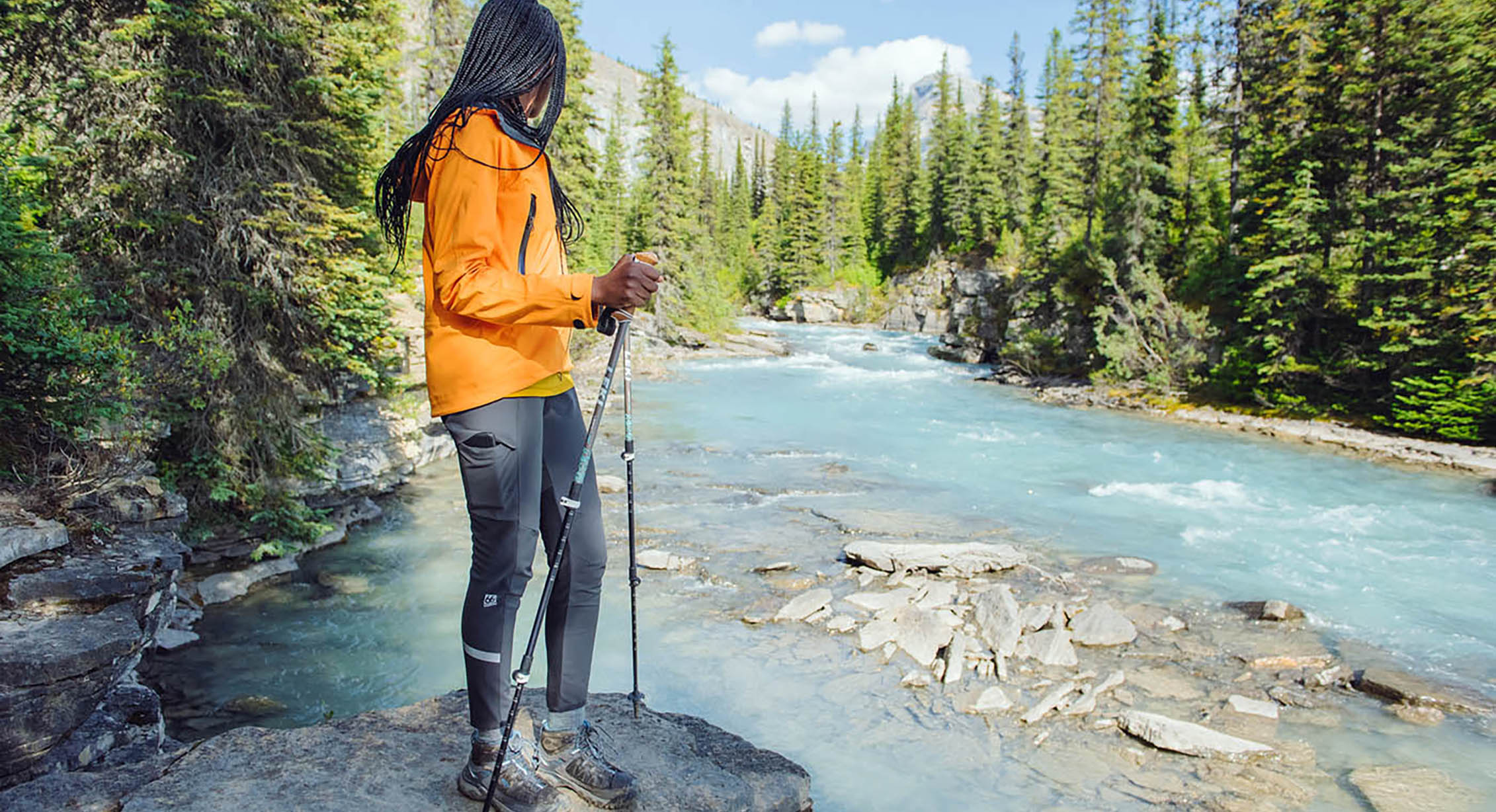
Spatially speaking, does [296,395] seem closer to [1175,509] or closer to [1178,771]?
[1178,771]

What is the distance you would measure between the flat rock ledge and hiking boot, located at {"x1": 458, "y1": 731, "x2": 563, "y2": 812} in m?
0.08

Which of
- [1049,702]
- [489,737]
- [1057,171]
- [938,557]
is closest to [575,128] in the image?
[938,557]

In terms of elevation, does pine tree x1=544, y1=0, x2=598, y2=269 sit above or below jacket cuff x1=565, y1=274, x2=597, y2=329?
above

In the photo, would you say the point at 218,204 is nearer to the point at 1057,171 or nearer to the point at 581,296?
the point at 581,296

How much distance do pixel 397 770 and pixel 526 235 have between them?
79.3 inches

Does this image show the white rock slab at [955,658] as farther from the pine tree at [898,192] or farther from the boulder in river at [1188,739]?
the pine tree at [898,192]

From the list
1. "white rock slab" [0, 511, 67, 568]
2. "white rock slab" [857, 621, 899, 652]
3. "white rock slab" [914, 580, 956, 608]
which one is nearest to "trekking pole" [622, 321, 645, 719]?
"white rock slab" [0, 511, 67, 568]

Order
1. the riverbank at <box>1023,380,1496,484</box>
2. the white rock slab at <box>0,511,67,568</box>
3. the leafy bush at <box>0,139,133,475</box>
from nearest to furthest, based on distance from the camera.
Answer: the white rock slab at <box>0,511,67,568</box> → the leafy bush at <box>0,139,133,475</box> → the riverbank at <box>1023,380,1496,484</box>

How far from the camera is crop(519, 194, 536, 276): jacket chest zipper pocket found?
2.53m

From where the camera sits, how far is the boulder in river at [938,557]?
909cm

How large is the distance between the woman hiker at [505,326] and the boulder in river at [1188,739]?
4.64 m

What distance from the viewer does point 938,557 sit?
30.2 feet

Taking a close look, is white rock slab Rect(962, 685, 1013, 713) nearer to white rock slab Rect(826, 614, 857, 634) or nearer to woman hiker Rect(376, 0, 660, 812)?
white rock slab Rect(826, 614, 857, 634)

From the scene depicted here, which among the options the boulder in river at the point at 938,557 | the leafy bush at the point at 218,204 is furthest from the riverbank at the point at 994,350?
the leafy bush at the point at 218,204
